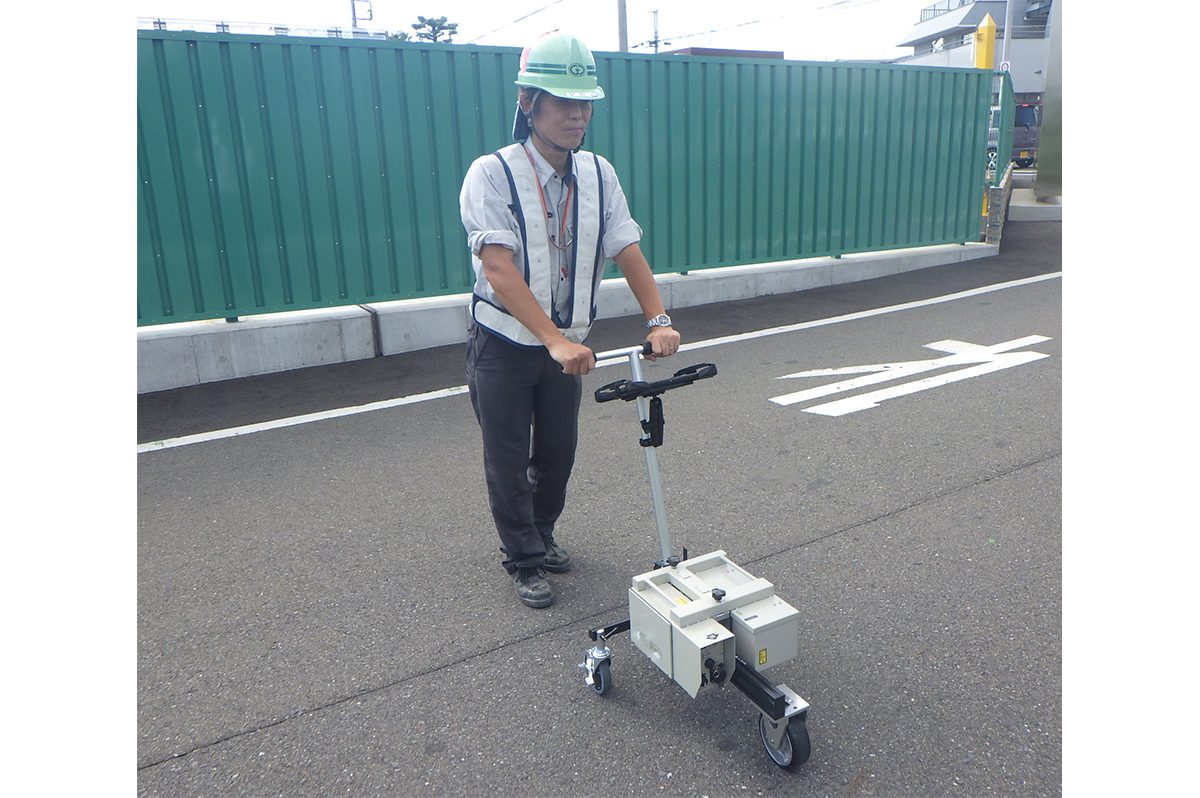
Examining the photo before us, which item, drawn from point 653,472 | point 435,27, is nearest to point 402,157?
point 653,472

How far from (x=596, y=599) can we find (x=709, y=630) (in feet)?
3.27

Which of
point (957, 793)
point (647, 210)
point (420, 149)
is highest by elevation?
point (420, 149)

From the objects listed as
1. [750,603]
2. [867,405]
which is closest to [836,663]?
[750,603]

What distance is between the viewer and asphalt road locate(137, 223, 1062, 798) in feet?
8.25

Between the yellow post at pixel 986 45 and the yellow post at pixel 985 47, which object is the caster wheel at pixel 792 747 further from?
the yellow post at pixel 986 45

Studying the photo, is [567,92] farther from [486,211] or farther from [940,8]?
[940,8]

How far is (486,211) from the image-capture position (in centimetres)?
297

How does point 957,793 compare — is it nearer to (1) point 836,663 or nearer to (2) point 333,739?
(1) point 836,663

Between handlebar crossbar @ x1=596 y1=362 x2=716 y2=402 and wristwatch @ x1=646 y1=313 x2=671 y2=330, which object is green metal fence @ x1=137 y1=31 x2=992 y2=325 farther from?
handlebar crossbar @ x1=596 y1=362 x2=716 y2=402

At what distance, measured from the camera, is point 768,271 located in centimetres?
975

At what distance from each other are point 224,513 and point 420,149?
14.1 feet

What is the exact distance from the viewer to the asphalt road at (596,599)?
99.0 inches

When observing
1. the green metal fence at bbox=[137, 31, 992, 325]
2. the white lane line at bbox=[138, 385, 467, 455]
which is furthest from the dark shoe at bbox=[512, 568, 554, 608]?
the green metal fence at bbox=[137, 31, 992, 325]

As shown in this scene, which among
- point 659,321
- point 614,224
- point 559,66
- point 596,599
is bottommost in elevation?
point 596,599
